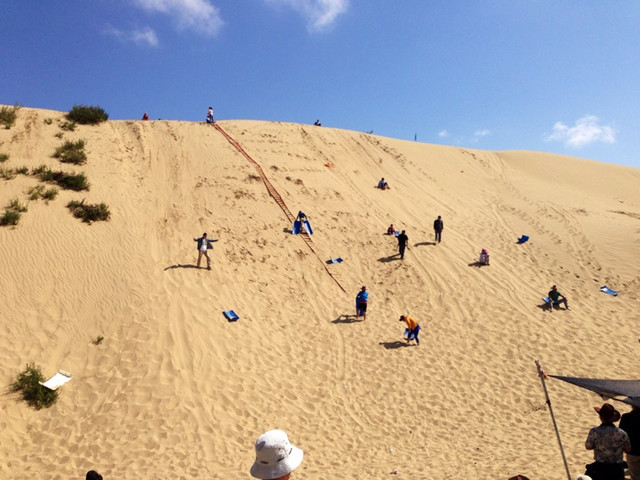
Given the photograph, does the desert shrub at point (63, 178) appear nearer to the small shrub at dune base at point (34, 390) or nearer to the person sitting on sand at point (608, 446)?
the small shrub at dune base at point (34, 390)

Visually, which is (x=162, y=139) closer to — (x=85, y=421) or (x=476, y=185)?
(x=85, y=421)

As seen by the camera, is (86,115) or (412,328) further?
(86,115)

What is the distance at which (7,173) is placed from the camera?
14031 mm

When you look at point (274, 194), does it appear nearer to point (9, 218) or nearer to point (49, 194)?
point (49, 194)

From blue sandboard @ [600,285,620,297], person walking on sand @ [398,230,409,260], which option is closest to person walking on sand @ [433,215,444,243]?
person walking on sand @ [398,230,409,260]

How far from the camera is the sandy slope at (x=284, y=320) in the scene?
7.68m

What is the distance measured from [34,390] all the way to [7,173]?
9.30 m

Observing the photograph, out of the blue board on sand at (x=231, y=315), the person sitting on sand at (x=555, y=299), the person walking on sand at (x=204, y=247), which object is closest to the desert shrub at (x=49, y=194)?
the person walking on sand at (x=204, y=247)

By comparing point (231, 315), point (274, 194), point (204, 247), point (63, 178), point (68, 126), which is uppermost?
point (68, 126)

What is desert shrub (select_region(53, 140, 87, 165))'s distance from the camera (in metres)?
15.9

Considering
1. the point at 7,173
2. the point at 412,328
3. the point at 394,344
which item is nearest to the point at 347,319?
the point at 394,344

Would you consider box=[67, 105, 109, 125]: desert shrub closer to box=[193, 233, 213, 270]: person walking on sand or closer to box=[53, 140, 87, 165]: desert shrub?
box=[53, 140, 87, 165]: desert shrub

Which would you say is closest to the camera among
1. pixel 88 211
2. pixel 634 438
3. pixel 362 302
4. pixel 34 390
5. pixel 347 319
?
pixel 634 438

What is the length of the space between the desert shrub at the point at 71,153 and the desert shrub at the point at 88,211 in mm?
3023
